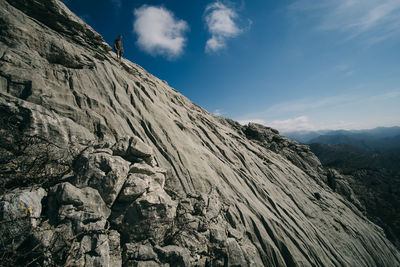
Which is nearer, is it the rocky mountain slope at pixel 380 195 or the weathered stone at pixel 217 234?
the weathered stone at pixel 217 234

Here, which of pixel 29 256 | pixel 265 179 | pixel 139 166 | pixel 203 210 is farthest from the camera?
pixel 265 179

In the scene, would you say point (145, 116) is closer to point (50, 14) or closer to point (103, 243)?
point (103, 243)

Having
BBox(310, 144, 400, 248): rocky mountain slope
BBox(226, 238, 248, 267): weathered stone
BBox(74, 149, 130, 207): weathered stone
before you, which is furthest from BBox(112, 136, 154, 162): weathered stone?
BBox(310, 144, 400, 248): rocky mountain slope

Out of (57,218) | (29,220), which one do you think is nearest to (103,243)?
(57,218)

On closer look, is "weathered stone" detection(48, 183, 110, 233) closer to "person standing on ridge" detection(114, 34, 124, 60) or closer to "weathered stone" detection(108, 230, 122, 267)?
"weathered stone" detection(108, 230, 122, 267)

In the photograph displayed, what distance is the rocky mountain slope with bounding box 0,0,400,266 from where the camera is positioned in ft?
19.1

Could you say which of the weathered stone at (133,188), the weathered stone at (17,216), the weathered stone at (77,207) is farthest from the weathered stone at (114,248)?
the weathered stone at (17,216)

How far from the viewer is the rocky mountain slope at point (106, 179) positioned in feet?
19.1

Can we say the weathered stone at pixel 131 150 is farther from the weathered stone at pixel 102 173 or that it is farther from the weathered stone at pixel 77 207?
the weathered stone at pixel 77 207

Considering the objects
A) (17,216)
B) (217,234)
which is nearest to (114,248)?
(17,216)

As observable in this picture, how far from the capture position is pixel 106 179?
7141 millimetres

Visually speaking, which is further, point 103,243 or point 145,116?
point 145,116

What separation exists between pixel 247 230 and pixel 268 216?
3.05 metres

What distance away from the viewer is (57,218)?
5.79m
